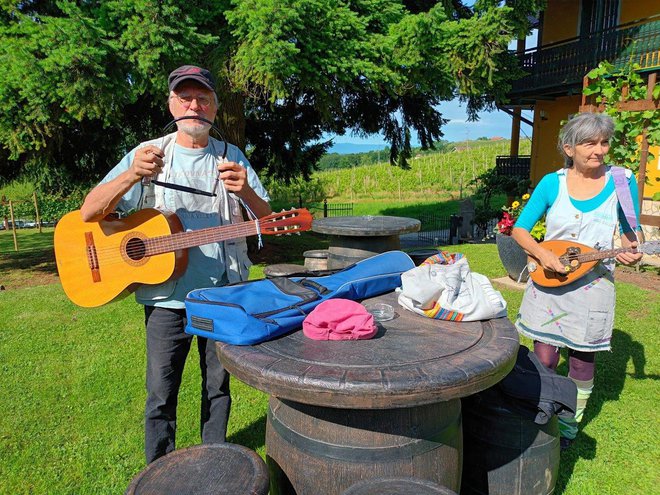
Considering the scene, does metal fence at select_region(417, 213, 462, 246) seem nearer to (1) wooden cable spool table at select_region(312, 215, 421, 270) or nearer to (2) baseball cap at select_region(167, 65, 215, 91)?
(1) wooden cable spool table at select_region(312, 215, 421, 270)

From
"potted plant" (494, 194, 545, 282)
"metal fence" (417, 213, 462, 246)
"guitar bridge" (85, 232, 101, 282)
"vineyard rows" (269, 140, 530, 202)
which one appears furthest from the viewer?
"vineyard rows" (269, 140, 530, 202)

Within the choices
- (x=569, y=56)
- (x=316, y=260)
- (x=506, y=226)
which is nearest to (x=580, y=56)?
(x=569, y=56)

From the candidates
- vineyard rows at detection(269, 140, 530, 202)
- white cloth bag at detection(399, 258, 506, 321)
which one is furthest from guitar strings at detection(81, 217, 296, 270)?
vineyard rows at detection(269, 140, 530, 202)

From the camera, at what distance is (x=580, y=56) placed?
11703mm

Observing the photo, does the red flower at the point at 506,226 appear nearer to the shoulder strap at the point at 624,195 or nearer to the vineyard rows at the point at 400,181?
the shoulder strap at the point at 624,195

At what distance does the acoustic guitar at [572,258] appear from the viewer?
2613 mm

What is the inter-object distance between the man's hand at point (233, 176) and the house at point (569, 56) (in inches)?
363

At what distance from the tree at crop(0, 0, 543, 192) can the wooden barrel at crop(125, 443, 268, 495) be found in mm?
5446

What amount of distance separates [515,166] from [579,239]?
44.6 feet

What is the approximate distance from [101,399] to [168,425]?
5.52 feet

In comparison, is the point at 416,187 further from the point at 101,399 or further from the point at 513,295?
the point at 101,399

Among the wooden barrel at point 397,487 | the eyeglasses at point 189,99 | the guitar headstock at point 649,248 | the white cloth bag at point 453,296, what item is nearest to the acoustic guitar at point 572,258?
the guitar headstock at point 649,248

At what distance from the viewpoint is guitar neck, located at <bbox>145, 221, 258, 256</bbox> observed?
236cm

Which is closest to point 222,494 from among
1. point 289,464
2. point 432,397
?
point 289,464
